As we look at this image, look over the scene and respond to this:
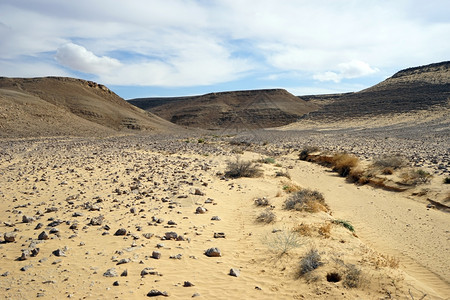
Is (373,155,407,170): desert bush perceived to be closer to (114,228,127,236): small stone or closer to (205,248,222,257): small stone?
(205,248,222,257): small stone

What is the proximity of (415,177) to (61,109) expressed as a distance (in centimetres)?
5678

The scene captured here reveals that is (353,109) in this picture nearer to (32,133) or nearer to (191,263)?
(32,133)

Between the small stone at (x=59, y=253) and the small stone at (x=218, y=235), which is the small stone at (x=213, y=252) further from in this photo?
the small stone at (x=59, y=253)

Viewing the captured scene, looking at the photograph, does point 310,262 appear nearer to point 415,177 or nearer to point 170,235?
point 170,235

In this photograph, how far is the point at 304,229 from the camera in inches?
281

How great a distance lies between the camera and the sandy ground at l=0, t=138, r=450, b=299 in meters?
4.79

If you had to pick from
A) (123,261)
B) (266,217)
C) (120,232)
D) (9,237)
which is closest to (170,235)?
(120,232)

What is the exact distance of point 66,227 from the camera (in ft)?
21.7

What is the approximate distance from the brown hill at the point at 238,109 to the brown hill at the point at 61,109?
35999 mm

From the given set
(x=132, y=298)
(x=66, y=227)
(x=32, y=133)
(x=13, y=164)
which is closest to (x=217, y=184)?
(x=66, y=227)

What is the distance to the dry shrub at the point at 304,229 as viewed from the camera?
6.99 m

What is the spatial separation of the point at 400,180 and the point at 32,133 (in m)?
39.1

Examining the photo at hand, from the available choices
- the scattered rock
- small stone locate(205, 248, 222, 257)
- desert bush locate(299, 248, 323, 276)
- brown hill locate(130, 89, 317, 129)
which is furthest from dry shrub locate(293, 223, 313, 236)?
brown hill locate(130, 89, 317, 129)

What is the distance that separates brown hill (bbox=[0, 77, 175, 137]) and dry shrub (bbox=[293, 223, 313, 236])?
3809 cm
